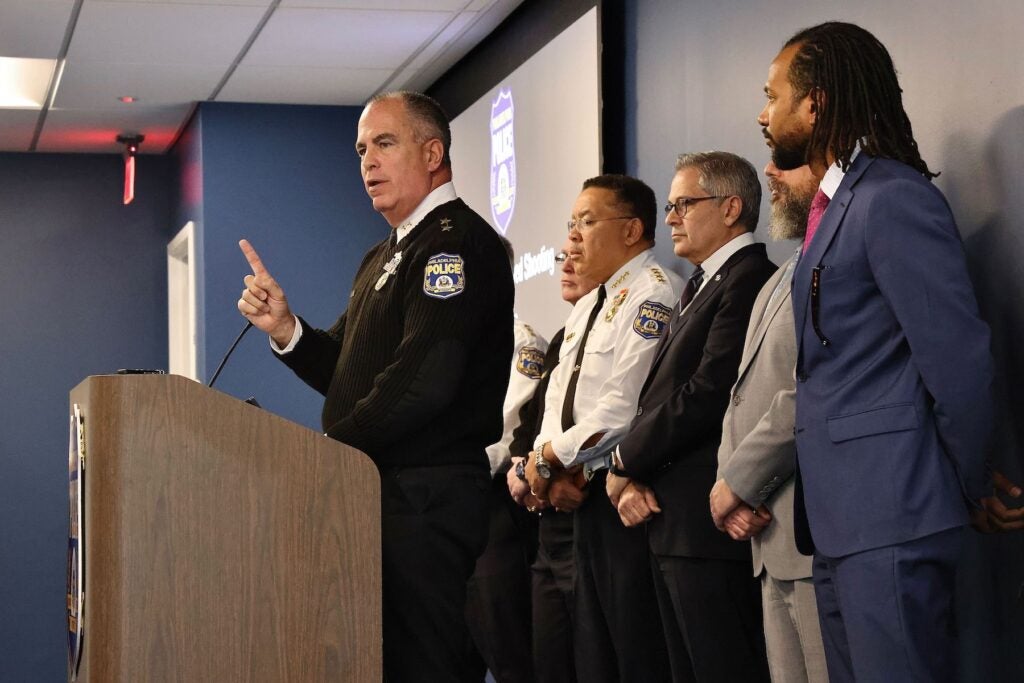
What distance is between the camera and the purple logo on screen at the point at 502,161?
5.48 metres

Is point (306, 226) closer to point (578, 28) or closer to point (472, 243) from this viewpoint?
point (578, 28)

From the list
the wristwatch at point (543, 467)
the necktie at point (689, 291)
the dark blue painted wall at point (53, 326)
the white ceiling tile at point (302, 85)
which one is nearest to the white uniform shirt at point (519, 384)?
the wristwatch at point (543, 467)

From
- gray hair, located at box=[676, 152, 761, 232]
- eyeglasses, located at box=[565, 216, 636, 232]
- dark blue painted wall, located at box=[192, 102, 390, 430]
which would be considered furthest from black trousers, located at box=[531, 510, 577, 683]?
dark blue painted wall, located at box=[192, 102, 390, 430]

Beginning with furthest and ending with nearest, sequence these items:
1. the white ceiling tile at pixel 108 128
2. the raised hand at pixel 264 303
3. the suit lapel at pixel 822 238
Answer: the white ceiling tile at pixel 108 128 < the raised hand at pixel 264 303 < the suit lapel at pixel 822 238

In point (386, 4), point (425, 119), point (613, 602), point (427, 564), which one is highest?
point (386, 4)

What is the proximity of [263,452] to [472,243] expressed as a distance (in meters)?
0.63

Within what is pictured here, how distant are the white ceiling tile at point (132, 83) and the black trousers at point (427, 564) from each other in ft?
13.2

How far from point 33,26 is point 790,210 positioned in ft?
12.4

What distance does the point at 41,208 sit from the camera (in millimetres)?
7688

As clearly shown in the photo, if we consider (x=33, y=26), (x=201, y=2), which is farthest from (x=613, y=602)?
(x=33, y=26)

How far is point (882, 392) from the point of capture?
6.99 feet

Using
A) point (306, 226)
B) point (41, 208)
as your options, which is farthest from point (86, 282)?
point (306, 226)

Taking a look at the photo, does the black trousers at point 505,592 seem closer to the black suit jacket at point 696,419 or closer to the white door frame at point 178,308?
the black suit jacket at point 696,419

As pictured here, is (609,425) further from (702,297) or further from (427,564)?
(427,564)
